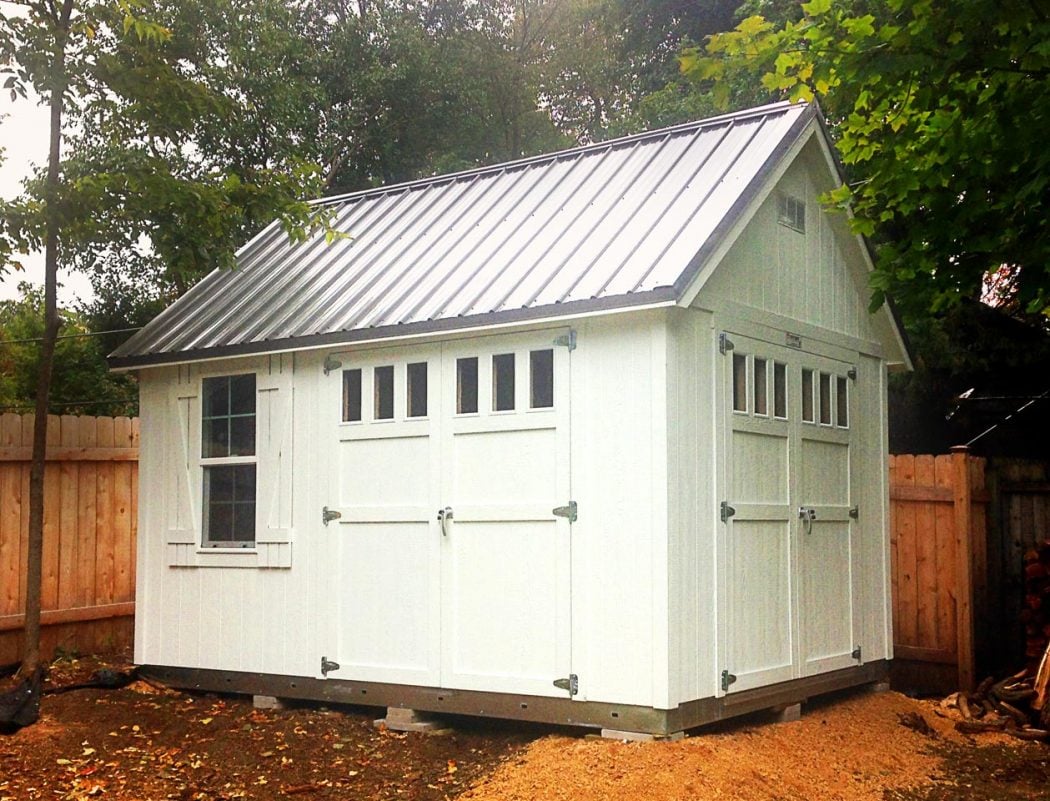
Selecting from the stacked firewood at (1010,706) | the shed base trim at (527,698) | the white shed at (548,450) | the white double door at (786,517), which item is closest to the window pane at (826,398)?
the white double door at (786,517)

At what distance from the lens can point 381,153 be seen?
23.6 meters

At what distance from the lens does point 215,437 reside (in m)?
10.1

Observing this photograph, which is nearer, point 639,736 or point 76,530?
point 639,736

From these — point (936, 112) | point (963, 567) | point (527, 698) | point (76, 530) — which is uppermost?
point (936, 112)

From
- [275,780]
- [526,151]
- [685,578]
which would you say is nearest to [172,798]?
[275,780]

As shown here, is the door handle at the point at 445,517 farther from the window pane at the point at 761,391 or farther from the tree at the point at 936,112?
the tree at the point at 936,112

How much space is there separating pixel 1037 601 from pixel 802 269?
3.30m

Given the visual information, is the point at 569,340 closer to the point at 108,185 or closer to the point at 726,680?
the point at 726,680

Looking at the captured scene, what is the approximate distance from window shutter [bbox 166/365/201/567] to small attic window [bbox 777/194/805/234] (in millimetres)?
4875

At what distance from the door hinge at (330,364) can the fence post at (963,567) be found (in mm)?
5283

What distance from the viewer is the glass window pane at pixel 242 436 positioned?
9.88 metres

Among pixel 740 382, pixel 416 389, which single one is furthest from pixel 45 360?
pixel 740 382

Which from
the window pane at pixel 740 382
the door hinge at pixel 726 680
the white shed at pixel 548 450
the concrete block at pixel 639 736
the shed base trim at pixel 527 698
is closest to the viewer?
the concrete block at pixel 639 736

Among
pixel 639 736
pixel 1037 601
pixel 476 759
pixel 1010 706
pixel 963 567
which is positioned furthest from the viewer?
pixel 963 567
